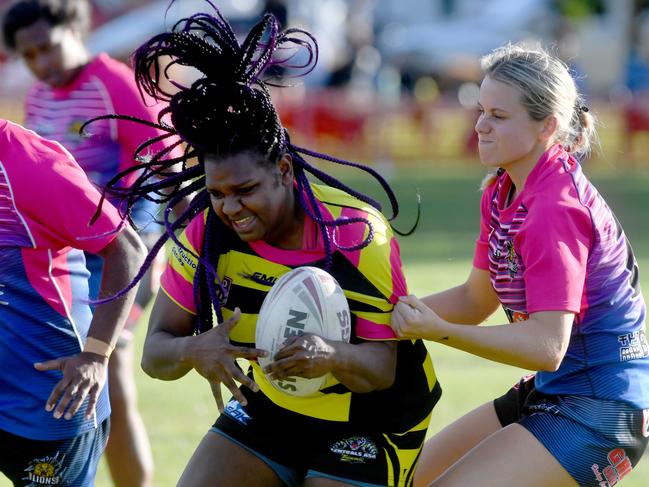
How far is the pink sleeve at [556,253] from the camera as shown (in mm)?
4016

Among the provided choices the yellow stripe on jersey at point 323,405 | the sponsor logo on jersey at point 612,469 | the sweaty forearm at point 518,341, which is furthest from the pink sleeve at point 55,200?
the sponsor logo on jersey at point 612,469

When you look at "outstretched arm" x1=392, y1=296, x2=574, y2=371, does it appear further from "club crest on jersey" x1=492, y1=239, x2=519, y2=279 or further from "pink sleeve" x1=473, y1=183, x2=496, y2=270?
"pink sleeve" x1=473, y1=183, x2=496, y2=270

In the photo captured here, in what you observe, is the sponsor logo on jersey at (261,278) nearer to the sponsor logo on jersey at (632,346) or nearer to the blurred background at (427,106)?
the blurred background at (427,106)

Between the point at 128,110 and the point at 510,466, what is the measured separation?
2.89 m

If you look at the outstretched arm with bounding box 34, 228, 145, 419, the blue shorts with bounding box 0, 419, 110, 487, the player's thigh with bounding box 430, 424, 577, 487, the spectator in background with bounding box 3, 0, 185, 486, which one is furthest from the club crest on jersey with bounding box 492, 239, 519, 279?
the spectator in background with bounding box 3, 0, 185, 486

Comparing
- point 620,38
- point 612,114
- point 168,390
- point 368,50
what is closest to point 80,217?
point 168,390

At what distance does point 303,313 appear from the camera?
13.0 ft

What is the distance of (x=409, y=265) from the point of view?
12750 millimetres

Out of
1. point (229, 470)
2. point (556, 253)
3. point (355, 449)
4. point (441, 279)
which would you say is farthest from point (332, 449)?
point (441, 279)

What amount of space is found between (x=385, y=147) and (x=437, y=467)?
16.5 m

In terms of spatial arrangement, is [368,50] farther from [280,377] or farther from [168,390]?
[280,377]

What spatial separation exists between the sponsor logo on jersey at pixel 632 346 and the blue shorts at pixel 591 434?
17cm

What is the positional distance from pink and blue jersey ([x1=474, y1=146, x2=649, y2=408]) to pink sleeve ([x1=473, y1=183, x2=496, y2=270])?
0.11 meters

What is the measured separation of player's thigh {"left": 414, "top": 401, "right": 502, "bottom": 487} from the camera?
4637 mm
